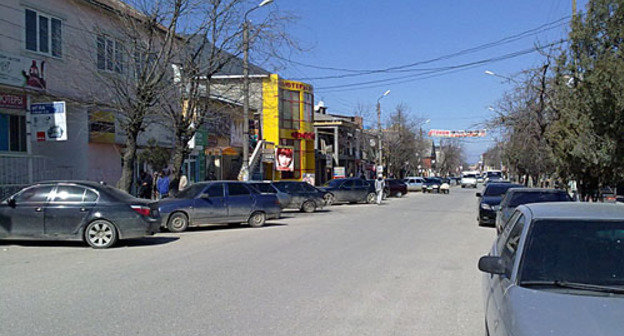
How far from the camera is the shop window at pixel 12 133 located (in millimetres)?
17375

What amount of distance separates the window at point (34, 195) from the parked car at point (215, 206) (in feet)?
13.1

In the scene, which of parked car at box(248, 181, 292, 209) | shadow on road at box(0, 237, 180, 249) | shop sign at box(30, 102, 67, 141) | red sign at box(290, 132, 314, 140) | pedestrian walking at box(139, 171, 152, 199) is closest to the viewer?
shadow on road at box(0, 237, 180, 249)

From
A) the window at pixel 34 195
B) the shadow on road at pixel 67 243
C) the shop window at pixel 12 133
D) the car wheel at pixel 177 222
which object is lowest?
the shadow on road at pixel 67 243

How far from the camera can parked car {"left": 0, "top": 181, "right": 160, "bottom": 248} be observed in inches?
491

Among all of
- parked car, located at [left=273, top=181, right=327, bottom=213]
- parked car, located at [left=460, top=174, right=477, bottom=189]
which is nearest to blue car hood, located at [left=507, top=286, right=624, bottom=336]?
parked car, located at [left=273, top=181, right=327, bottom=213]

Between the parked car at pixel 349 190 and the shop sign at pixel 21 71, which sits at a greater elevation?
the shop sign at pixel 21 71

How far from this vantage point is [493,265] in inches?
185

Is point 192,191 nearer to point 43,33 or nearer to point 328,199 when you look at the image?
point 43,33

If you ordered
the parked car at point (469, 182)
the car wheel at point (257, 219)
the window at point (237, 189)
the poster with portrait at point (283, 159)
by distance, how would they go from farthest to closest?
the parked car at point (469, 182)
the poster with portrait at point (283, 159)
the car wheel at point (257, 219)
the window at point (237, 189)

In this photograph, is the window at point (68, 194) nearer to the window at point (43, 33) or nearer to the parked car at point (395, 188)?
the window at point (43, 33)

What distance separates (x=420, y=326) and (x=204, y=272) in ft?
14.6

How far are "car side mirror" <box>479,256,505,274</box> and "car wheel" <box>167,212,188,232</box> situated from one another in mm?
12908

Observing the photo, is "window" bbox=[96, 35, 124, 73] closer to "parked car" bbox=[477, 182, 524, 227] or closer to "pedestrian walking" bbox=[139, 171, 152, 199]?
"pedestrian walking" bbox=[139, 171, 152, 199]

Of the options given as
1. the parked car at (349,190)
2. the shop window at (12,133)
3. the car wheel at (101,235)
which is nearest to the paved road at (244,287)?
the car wheel at (101,235)
